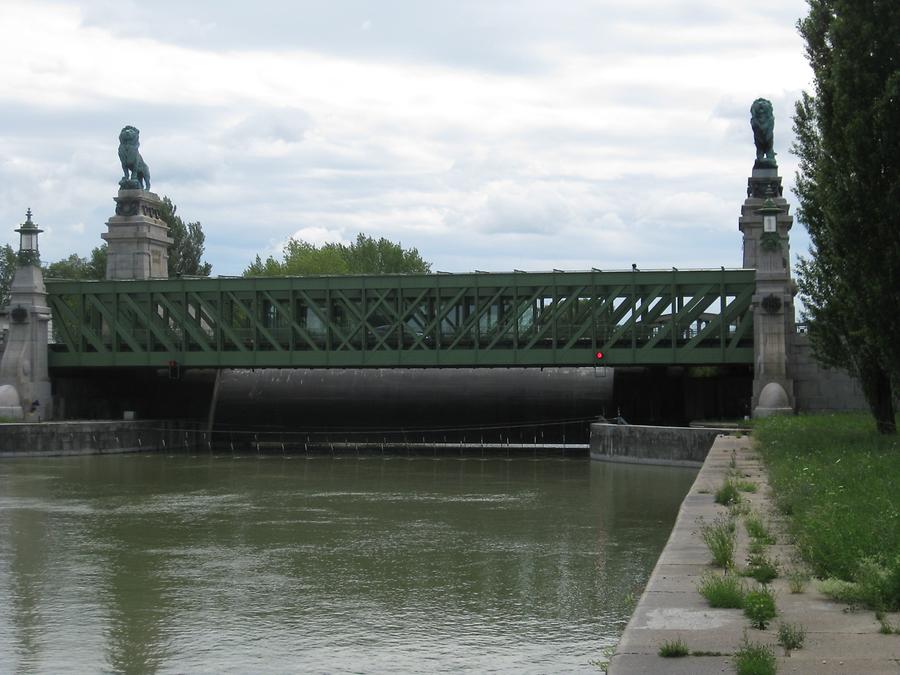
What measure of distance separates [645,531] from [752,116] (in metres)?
41.5

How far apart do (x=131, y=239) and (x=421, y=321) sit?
1940 cm

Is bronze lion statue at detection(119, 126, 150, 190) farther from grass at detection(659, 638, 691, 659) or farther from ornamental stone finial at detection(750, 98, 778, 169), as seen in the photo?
grass at detection(659, 638, 691, 659)

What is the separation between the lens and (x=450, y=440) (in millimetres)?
59312

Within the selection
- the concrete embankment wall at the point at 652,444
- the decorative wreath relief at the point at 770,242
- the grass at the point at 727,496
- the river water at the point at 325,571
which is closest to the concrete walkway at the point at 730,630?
the river water at the point at 325,571

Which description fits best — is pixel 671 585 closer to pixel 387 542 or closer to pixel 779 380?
pixel 387 542

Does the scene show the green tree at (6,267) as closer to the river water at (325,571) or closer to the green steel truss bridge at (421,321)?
the green steel truss bridge at (421,321)

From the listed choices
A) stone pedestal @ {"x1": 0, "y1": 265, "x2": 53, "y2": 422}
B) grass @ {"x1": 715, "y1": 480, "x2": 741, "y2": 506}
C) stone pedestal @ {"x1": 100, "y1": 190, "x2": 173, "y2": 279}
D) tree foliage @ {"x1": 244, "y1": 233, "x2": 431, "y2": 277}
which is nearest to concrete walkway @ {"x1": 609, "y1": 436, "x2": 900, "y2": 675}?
grass @ {"x1": 715, "y1": 480, "x2": 741, "y2": 506}

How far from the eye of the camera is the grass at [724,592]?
40.0ft

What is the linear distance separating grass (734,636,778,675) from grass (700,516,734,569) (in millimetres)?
4185

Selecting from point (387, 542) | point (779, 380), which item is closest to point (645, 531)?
point (387, 542)

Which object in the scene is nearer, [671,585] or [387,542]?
[671,585]

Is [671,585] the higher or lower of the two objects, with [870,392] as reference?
lower

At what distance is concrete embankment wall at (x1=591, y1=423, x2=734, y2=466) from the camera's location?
146 feet

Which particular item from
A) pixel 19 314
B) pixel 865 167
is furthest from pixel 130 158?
pixel 865 167
